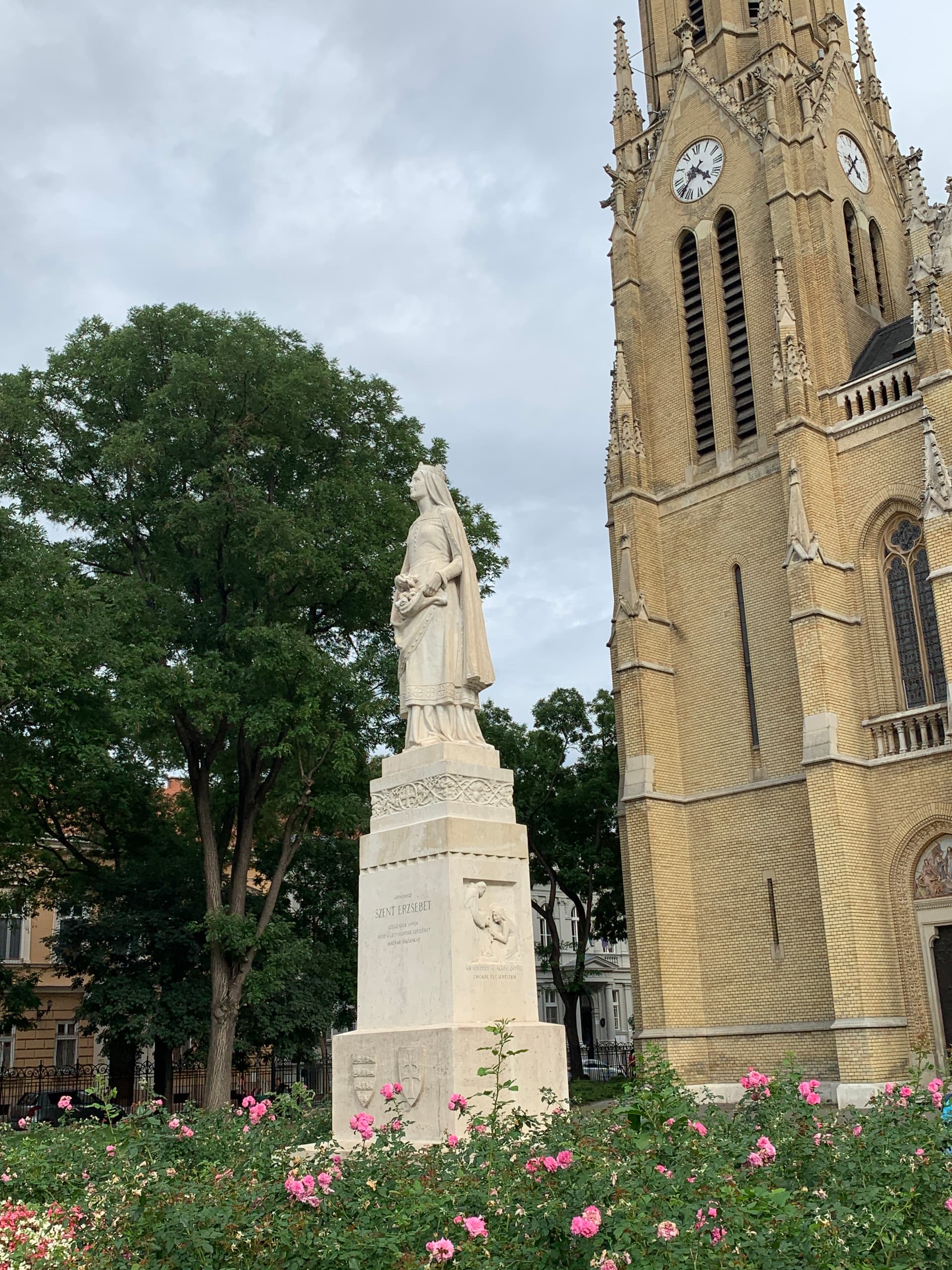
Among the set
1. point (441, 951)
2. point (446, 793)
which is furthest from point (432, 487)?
point (441, 951)

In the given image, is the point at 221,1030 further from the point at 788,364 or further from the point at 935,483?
the point at 788,364

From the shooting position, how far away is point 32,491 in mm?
23891

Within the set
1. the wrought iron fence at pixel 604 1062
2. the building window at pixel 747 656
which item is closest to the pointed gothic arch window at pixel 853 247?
the building window at pixel 747 656

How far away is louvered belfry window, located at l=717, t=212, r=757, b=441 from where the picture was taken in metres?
29.7

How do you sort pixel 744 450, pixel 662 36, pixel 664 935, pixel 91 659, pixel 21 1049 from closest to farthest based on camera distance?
1. pixel 91 659
2. pixel 664 935
3. pixel 744 450
4. pixel 662 36
5. pixel 21 1049

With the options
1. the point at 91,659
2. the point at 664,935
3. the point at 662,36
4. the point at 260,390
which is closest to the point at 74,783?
the point at 91,659

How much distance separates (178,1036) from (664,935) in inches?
412

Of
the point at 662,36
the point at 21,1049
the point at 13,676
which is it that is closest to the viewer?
the point at 13,676

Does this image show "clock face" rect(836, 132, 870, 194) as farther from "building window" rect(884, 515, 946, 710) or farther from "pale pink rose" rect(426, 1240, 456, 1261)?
"pale pink rose" rect(426, 1240, 456, 1261)

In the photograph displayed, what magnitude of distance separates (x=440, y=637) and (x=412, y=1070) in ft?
11.3

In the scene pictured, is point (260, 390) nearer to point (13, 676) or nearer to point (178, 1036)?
point (13, 676)

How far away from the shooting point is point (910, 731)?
24750 millimetres

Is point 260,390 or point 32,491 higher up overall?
point 260,390

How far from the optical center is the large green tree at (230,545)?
22422 mm
